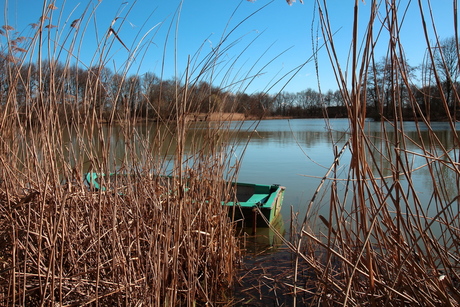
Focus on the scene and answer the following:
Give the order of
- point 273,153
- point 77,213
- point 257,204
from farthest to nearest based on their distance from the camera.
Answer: point 273,153 → point 257,204 → point 77,213

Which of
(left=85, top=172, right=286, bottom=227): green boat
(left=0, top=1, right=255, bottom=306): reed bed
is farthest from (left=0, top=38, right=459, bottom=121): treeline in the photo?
(left=85, top=172, right=286, bottom=227): green boat

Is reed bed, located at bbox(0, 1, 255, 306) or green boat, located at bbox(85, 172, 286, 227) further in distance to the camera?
green boat, located at bbox(85, 172, 286, 227)

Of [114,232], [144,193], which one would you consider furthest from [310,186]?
[114,232]

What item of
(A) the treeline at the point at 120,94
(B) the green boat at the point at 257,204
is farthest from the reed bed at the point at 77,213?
(B) the green boat at the point at 257,204

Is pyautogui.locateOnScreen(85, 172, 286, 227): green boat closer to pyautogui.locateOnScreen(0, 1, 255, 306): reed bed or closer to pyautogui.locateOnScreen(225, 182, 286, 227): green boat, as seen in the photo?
pyautogui.locateOnScreen(225, 182, 286, 227): green boat

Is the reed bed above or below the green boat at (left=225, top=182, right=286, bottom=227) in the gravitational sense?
above

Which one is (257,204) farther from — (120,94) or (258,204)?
(120,94)

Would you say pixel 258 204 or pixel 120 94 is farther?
pixel 258 204

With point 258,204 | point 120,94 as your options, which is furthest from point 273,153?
point 120,94

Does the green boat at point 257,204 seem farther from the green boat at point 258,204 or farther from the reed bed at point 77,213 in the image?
the reed bed at point 77,213

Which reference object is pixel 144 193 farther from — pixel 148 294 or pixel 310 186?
pixel 310 186

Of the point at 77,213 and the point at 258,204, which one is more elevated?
the point at 77,213

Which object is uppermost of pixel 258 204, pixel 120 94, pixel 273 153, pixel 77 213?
pixel 120 94

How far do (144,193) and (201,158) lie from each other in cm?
49
